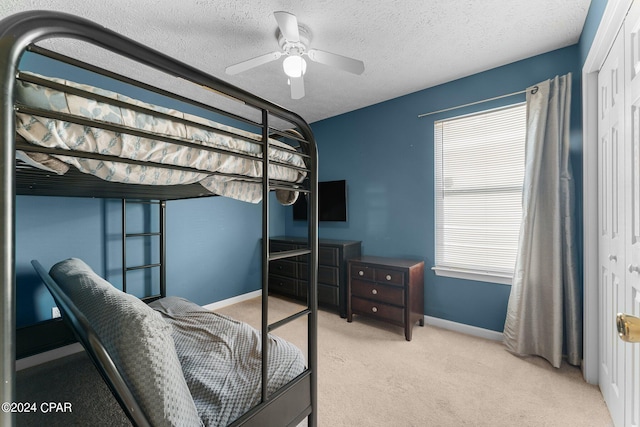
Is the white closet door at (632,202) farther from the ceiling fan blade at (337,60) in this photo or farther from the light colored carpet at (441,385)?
the ceiling fan blade at (337,60)

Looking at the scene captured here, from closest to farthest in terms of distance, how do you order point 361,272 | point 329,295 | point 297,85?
point 297,85 < point 361,272 < point 329,295

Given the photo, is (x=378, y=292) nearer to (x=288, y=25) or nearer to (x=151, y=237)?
(x=288, y=25)

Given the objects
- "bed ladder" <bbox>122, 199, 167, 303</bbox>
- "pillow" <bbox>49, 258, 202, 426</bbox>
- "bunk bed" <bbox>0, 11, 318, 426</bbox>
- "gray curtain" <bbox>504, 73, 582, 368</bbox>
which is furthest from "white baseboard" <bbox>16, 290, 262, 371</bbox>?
"gray curtain" <bbox>504, 73, 582, 368</bbox>

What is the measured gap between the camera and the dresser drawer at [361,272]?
2746 mm

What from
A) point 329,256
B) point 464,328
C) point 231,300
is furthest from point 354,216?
point 231,300

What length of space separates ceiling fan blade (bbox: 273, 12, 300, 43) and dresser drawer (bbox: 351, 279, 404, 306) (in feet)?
7.19

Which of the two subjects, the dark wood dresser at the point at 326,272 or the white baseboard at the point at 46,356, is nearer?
the white baseboard at the point at 46,356

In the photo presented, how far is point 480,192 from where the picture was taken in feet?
8.45

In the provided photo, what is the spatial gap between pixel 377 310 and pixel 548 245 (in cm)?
150

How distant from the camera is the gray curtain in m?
2.00

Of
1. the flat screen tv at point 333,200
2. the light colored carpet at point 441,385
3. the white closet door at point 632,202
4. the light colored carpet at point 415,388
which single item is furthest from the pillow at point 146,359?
the flat screen tv at point 333,200

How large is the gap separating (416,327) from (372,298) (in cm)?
54

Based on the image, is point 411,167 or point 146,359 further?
point 411,167

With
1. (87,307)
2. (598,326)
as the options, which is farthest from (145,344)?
(598,326)
